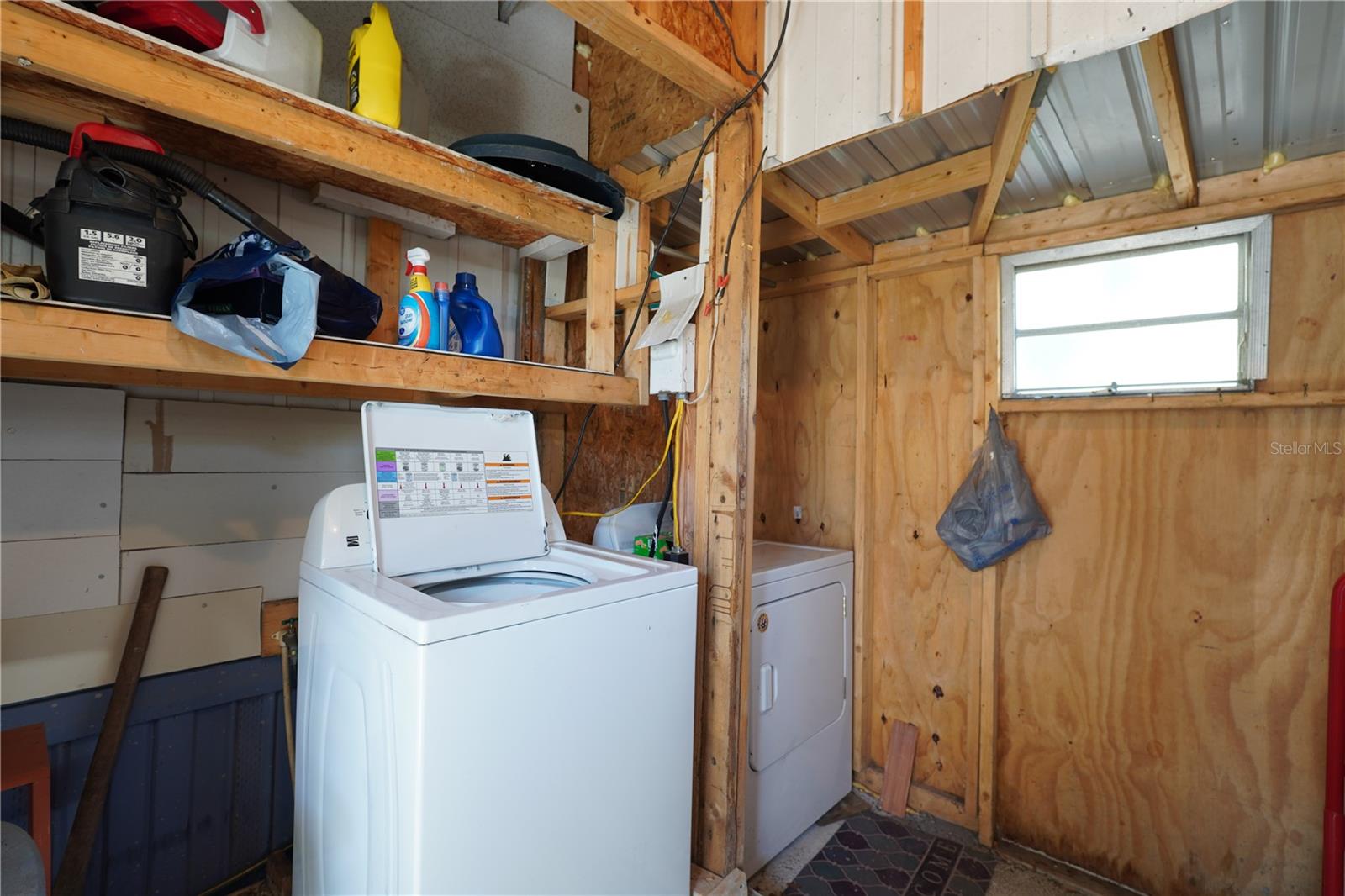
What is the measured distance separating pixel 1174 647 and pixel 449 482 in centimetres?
216

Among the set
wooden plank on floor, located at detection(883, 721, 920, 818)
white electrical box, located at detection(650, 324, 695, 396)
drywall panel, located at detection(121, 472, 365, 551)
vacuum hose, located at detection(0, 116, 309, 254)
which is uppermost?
vacuum hose, located at detection(0, 116, 309, 254)

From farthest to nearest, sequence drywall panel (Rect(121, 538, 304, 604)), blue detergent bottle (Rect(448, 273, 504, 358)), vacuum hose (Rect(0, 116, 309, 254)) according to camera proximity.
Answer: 1. blue detergent bottle (Rect(448, 273, 504, 358))
2. drywall panel (Rect(121, 538, 304, 604))
3. vacuum hose (Rect(0, 116, 309, 254))

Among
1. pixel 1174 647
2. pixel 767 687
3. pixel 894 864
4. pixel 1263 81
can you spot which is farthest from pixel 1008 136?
pixel 894 864

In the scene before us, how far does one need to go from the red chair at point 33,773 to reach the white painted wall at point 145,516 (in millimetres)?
91

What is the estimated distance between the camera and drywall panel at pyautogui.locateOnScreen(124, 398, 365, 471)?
1.38 meters

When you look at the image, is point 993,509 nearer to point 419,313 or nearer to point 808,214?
point 808,214

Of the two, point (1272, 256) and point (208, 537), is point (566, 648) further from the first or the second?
point (1272, 256)

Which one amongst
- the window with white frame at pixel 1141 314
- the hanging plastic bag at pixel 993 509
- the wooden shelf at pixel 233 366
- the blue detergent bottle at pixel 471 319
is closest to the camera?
the wooden shelf at pixel 233 366

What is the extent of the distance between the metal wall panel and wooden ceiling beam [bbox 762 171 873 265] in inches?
76.3

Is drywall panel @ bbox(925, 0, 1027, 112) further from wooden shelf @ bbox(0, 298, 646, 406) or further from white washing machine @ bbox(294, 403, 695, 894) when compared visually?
white washing machine @ bbox(294, 403, 695, 894)

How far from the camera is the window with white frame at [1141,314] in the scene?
1.72 metres

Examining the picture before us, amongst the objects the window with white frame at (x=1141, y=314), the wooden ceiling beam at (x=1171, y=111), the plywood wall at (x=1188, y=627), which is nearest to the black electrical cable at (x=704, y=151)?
the wooden ceiling beam at (x=1171, y=111)

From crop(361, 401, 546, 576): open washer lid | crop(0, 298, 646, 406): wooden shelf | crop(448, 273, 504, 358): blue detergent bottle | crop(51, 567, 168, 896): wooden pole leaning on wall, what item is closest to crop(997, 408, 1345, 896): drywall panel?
crop(0, 298, 646, 406): wooden shelf

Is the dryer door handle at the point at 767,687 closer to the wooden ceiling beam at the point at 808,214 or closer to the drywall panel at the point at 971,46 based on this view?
the wooden ceiling beam at the point at 808,214
